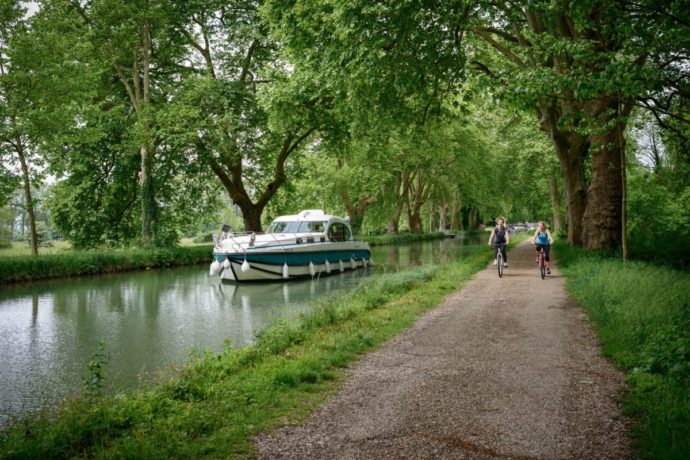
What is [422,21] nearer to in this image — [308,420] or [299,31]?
[299,31]

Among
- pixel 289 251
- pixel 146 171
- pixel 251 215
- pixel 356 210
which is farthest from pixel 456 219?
pixel 289 251

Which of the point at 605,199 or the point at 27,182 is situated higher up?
the point at 27,182

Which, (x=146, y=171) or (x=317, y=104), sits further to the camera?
(x=146, y=171)

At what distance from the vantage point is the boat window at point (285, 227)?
82.4 feet

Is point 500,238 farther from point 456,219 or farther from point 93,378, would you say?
point 456,219

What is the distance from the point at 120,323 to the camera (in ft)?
43.5

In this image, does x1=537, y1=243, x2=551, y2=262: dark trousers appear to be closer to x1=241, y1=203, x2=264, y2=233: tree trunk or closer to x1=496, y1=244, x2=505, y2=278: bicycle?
x1=496, y1=244, x2=505, y2=278: bicycle

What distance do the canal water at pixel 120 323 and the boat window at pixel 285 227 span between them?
315cm

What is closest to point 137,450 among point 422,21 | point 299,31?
point 422,21

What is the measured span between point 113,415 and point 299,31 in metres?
14.5

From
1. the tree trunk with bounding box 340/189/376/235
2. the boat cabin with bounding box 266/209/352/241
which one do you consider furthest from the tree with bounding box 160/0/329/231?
the tree trunk with bounding box 340/189/376/235

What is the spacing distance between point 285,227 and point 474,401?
20494 millimetres

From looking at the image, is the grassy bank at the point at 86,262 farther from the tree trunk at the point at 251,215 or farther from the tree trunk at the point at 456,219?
the tree trunk at the point at 456,219

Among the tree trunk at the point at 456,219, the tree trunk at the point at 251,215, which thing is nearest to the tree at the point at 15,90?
the tree trunk at the point at 251,215
